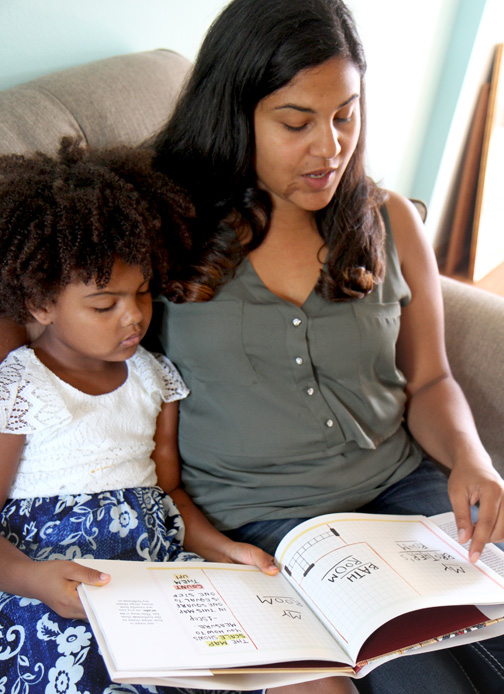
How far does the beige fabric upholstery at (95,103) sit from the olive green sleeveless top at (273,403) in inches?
13.7

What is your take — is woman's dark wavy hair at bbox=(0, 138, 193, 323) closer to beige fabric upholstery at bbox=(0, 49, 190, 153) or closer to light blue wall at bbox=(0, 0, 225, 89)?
beige fabric upholstery at bbox=(0, 49, 190, 153)

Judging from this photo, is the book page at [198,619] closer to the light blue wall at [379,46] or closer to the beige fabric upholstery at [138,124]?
the beige fabric upholstery at [138,124]

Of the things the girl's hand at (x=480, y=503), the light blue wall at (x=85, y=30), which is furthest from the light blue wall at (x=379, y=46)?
the girl's hand at (x=480, y=503)

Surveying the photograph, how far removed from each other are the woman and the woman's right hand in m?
0.32

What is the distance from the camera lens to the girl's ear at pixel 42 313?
0.90 m

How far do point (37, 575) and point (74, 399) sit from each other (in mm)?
257

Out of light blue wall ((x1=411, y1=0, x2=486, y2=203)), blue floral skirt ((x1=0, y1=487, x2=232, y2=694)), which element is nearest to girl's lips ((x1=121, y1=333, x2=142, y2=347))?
blue floral skirt ((x1=0, y1=487, x2=232, y2=694))

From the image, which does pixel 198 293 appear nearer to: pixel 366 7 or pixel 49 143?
pixel 49 143

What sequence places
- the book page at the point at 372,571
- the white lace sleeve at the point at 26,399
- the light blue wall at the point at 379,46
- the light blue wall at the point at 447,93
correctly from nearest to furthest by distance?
the book page at the point at 372,571
the white lace sleeve at the point at 26,399
the light blue wall at the point at 379,46
the light blue wall at the point at 447,93

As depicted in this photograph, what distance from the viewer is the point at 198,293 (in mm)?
1005

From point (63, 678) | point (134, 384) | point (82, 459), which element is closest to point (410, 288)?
point (134, 384)

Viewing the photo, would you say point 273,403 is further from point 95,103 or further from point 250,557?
point 95,103

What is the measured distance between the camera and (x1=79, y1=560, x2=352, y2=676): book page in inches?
25.6

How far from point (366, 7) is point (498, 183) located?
105 cm
